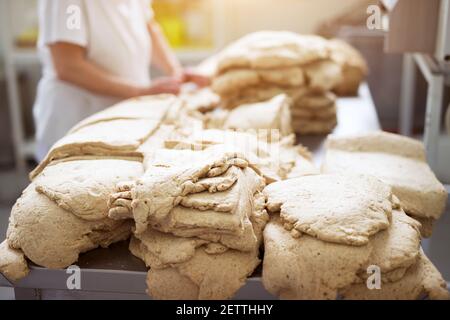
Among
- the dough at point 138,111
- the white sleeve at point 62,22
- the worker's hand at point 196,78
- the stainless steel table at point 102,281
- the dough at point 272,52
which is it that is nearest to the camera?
the stainless steel table at point 102,281

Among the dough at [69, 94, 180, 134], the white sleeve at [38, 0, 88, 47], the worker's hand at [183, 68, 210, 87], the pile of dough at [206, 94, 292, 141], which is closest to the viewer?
the dough at [69, 94, 180, 134]

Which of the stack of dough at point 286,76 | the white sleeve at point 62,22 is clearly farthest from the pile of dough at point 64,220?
the stack of dough at point 286,76

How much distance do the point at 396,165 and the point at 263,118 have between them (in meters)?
0.58

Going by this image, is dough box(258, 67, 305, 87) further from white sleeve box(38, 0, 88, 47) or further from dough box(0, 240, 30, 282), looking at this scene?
dough box(0, 240, 30, 282)

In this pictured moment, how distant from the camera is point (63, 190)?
1.39 metres

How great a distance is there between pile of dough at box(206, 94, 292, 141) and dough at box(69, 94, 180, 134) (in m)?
0.19

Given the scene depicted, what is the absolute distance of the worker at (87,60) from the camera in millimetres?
2475

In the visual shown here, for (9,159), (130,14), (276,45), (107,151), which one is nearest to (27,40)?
(9,159)

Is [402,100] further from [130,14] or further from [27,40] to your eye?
[27,40]

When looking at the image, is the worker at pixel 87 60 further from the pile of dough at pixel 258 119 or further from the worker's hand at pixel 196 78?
the pile of dough at pixel 258 119

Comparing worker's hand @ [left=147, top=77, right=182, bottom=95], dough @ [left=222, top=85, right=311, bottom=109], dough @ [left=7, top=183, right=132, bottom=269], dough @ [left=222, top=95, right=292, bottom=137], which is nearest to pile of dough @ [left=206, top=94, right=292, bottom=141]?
dough @ [left=222, top=95, right=292, bottom=137]

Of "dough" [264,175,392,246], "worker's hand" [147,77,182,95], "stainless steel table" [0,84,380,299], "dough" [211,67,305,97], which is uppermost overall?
"dough" [211,67,305,97]

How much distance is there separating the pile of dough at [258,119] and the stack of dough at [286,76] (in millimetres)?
280

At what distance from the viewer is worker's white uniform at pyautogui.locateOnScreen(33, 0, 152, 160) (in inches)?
97.4
